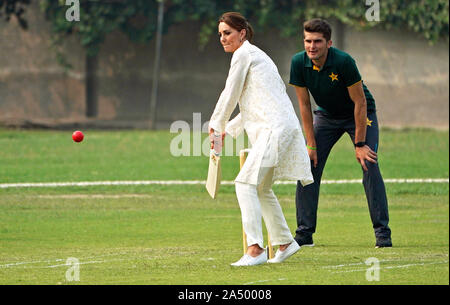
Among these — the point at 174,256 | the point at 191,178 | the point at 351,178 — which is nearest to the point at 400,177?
the point at 351,178

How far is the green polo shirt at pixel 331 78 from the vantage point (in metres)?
8.57

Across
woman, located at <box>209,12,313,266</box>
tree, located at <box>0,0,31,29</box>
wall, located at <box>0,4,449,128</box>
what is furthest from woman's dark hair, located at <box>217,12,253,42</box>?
tree, located at <box>0,0,31,29</box>

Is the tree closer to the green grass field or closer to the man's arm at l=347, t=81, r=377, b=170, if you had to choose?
the green grass field

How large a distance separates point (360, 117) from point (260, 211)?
1538 millimetres

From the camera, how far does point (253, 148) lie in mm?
7715

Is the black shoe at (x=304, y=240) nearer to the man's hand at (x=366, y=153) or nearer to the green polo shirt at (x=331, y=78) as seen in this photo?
the man's hand at (x=366, y=153)

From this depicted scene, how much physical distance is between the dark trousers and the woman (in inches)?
47.4

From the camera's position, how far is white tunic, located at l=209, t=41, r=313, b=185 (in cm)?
765

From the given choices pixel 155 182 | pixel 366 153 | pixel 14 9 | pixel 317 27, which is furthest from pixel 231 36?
pixel 14 9

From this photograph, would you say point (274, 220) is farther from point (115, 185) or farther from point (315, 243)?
point (115, 185)

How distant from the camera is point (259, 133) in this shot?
25.4 feet

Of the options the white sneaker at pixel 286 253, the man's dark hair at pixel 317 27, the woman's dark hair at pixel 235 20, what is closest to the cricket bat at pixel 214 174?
the white sneaker at pixel 286 253

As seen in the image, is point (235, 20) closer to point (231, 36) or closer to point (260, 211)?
point (231, 36)

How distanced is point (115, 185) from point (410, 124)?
1292 cm
